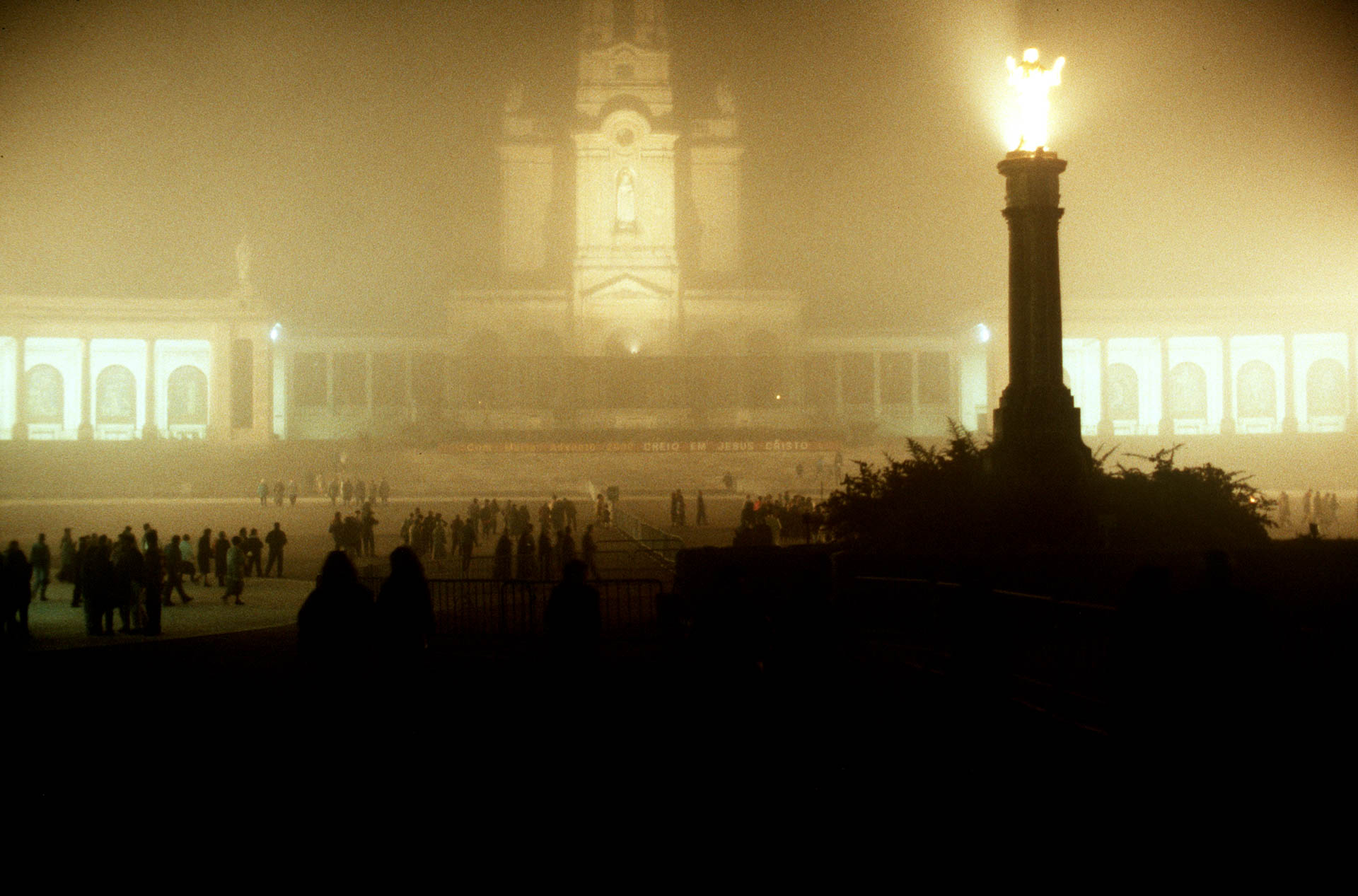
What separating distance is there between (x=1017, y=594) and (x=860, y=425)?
208 feet

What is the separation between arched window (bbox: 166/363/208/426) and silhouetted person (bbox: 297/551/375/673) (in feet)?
250

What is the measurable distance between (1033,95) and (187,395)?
7167cm

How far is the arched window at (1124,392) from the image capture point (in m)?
83.4

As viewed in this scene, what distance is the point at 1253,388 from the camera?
82.2m

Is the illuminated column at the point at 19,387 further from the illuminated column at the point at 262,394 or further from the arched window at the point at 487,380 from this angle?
the arched window at the point at 487,380

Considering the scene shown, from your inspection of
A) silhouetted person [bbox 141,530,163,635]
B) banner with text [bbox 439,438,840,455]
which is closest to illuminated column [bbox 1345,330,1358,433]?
banner with text [bbox 439,438,840,455]

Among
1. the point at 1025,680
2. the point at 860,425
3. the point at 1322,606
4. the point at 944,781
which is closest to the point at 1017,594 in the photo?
the point at 1025,680

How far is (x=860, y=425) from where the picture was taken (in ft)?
240

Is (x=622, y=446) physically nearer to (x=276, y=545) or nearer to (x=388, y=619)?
(x=276, y=545)

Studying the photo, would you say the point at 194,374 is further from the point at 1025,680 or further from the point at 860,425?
the point at 1025,680

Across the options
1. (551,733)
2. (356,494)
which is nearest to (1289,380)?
(356,494)

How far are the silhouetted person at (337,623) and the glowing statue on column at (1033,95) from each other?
11.9m

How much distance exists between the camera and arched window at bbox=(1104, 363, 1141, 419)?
274ft

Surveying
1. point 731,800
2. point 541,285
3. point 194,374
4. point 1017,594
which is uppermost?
point 541,285
